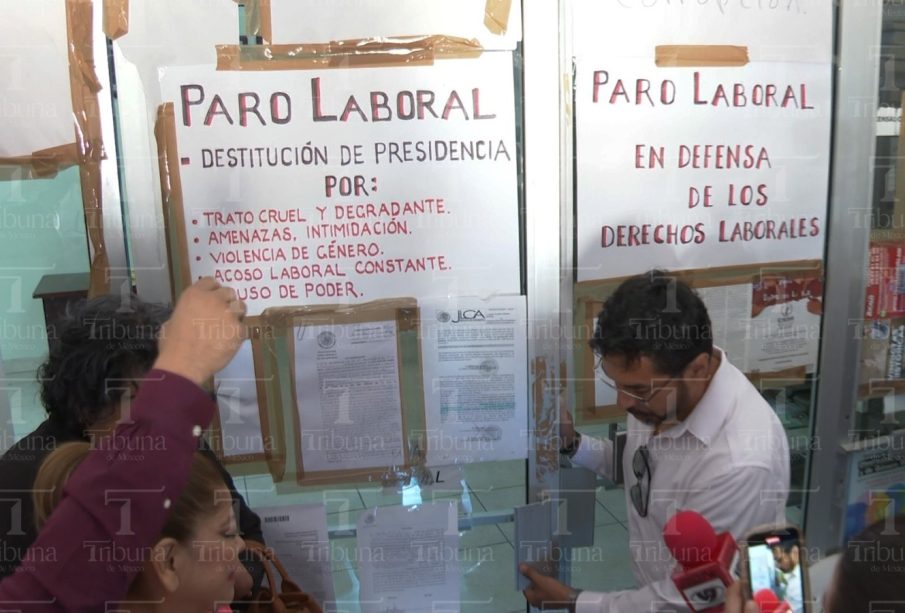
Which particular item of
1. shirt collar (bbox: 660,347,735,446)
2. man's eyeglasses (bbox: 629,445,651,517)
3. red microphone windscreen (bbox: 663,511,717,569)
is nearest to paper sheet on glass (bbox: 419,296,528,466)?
man's eyeglasses (bbox: 629,445,651,517)

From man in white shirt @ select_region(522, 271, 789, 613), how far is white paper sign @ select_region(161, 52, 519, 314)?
352 mm

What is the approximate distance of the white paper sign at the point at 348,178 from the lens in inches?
63.9

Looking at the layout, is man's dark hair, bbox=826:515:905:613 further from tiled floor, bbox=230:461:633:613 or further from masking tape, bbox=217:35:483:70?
masking tape, bbox=217:35:483:70

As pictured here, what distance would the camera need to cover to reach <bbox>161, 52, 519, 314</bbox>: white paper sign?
1.62 metres

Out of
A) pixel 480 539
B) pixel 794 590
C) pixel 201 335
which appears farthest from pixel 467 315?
pixel 794 590

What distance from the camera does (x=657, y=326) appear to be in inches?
65.7

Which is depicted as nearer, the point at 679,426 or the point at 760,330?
the point at 679,426

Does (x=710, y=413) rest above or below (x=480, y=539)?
above

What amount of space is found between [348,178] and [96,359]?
2.18 feet

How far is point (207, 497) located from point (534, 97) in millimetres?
1123

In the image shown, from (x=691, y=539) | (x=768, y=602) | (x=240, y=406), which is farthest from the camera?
(x=240, y=406)

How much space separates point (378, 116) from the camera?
166cm

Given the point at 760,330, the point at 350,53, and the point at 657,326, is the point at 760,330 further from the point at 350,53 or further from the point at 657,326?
the point at 350,53

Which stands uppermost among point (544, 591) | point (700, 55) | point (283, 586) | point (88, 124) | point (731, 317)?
point (700, 55)
